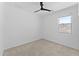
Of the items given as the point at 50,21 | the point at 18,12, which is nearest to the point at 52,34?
the point at 50,21

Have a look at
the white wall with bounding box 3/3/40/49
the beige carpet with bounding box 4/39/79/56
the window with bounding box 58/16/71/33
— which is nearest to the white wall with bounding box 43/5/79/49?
the window with bounding box 58/16/71/33

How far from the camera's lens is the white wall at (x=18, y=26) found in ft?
14.4

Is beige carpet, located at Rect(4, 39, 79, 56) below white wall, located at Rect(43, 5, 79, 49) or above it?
below

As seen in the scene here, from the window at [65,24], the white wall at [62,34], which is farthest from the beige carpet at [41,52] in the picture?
the window at [65,24]

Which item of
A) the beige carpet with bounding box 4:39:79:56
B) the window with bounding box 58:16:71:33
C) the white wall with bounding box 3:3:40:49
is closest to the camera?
the beige carpet with bounding box 4:39:79:56

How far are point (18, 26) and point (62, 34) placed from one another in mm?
2608

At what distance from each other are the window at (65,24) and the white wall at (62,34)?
0.75 ft

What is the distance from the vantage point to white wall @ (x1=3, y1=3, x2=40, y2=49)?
14.4 ft

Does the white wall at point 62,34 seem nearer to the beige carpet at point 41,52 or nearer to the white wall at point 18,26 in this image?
the beige carpet at point 41,52

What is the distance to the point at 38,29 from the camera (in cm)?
681

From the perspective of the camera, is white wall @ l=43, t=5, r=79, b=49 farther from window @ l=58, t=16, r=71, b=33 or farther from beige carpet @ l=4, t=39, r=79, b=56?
beige carpet @ l=4, t=39, r=79, b=56

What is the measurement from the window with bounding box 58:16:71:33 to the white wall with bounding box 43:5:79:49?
229 mm

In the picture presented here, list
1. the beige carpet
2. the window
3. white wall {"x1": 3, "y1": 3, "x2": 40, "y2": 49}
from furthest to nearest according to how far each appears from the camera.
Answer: the window, white wall {"x1": 3, "y1": 3, "x2": 40, "y2": 49}, the beige carpet

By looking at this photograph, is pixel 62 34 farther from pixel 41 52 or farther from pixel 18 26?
pixel 18 26
